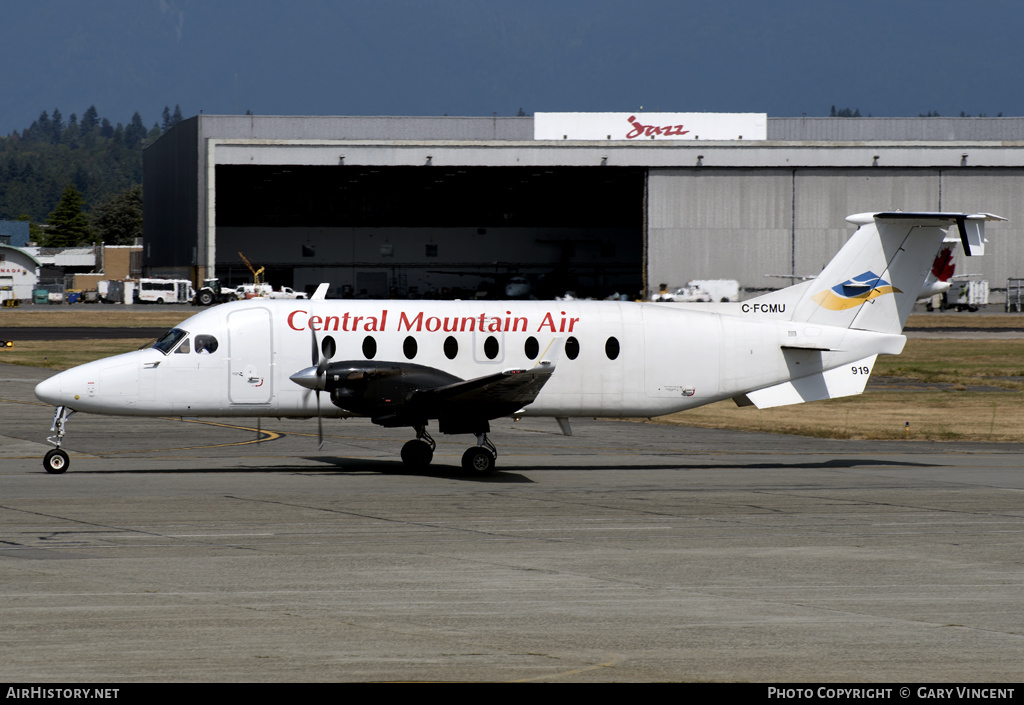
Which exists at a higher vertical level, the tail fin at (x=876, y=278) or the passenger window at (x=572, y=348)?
the tail fin at (x=876, y=278)

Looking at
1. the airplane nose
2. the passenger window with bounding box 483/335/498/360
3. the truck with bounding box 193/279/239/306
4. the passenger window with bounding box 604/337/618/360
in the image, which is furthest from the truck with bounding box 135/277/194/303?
the passenger window with bounding box 604/337/618/360

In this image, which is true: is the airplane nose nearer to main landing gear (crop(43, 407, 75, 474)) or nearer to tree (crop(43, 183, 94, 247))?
main landing gear (crop(43, 407, 75, 474))

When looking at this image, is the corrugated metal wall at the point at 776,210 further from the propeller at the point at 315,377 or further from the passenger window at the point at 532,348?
the propeller at the point at 315,377

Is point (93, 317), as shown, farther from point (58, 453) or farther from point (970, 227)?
point (970, 227)

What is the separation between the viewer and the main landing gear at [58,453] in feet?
65.4

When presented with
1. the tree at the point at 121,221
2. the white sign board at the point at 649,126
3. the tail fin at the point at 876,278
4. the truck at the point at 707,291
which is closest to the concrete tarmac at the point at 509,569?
the tail fin at the point at 876,278

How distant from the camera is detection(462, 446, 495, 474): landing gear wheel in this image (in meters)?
20.6

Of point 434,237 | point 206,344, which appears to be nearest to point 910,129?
point 434,237

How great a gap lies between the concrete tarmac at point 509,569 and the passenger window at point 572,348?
91.3 inches

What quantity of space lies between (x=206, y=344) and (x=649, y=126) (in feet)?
229

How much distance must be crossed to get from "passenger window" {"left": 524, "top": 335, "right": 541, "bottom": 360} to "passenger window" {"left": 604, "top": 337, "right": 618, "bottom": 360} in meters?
1.36

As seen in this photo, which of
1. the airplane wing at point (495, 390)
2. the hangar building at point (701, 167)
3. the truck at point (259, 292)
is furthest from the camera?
the hangar building at point (701, 167)
